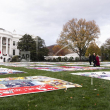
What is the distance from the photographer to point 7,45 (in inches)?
1989

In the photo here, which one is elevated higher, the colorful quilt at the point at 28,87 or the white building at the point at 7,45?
the white building at the point at 7,45

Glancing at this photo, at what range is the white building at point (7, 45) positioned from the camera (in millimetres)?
48325

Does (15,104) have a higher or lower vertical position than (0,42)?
lower

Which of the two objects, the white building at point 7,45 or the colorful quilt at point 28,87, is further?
the white building at point 7,45

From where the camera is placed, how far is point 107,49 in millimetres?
52938

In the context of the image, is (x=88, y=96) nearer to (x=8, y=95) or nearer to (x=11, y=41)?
(x=8, y=95)

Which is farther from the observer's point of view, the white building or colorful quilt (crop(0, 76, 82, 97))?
the white building

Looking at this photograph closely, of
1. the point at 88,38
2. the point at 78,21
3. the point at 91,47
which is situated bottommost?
the point at 91,47

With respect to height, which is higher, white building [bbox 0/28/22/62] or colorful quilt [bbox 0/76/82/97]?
white building [bbox 0/28/22/62]

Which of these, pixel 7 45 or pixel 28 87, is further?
pixel 7 45

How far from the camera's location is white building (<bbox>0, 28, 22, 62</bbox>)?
48.3m

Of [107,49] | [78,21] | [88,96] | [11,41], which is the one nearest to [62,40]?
[78,21]

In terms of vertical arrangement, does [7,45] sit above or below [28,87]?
above

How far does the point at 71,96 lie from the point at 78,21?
4165 cm
